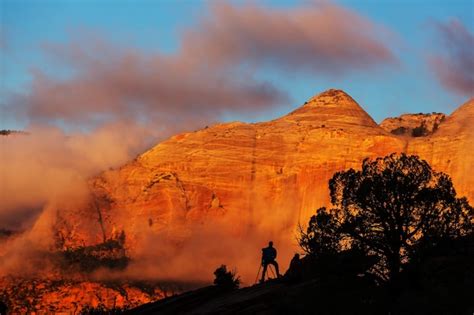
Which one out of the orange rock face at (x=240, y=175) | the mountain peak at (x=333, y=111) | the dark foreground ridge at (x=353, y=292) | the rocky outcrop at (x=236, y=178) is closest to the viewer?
the dark foreground ridge at (x=353, y=292)

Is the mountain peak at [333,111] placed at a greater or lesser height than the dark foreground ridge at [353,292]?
greater

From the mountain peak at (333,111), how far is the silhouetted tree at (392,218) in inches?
4631

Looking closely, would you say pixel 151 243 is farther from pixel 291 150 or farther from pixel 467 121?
pixel 467 121

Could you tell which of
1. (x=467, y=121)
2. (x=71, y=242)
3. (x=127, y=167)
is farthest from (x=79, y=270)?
(x=467, y=121)

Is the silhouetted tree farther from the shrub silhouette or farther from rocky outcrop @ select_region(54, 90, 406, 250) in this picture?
rocky outcrop @ select_region(54, 90, 406, 250)

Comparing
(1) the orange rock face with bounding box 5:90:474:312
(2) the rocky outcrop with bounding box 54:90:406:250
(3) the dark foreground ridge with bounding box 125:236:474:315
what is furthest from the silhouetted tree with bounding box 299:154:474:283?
(2) the rocky outcrop with bounding box 54:90:406:250

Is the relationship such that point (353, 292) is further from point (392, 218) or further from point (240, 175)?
point (240, 175)

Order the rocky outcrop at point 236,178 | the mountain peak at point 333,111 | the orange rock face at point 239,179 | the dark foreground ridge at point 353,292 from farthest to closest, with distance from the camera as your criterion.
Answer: the mountain peak at point 333,111 < the rocky outcrop at point 236,178 < the orange rock face at point 239,179 < the dark foreground ridge at point 353,292

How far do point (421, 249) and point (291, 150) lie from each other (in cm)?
12303

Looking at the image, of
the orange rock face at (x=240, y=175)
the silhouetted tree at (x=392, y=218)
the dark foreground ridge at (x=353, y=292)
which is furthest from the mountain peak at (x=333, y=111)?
the dark foreground ridge at (x=353, y=292)

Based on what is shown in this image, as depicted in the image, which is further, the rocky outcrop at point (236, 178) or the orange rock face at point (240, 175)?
the rocky outcrop at point (236, 178)

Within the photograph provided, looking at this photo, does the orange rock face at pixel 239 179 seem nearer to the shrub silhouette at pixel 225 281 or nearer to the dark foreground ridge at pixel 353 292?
the shrub silhouette at pixel 225 281

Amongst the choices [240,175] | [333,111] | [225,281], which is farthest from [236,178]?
[225,281]

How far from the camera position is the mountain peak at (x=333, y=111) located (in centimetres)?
17875
